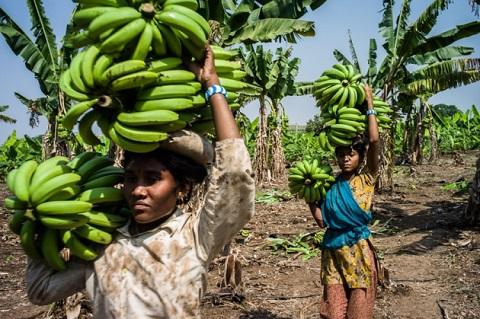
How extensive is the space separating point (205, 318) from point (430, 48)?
26.0ft

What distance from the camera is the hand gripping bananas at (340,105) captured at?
11.9 feet

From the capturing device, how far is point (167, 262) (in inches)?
73.3

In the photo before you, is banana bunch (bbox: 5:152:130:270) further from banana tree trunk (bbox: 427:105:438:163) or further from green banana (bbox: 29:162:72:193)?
banana tree trunk (bbox: 427:105:438:163)

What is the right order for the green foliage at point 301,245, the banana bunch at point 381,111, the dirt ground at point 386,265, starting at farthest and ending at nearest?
the green foliage at point 301,245, the dirt ground at point 386,265, the banana bunch at point 381,111

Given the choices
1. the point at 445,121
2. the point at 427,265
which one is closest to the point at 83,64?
the point at 427,265

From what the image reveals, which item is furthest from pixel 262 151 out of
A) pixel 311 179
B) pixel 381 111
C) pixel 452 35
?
pixel 311 179

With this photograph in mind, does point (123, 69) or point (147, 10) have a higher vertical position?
point (147, 10)

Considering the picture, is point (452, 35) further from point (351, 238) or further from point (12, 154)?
point (12, 154)

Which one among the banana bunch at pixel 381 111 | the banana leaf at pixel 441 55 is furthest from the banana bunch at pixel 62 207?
the banana leaf at pixel 441 55

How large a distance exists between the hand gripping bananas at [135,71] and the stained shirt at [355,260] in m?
2.18

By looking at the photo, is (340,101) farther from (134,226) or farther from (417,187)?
(417,187)

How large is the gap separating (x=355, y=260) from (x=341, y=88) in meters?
1.33

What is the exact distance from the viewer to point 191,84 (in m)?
1.86

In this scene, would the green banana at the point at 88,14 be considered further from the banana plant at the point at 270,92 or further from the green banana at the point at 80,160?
the banana plant at the point at 270,92
